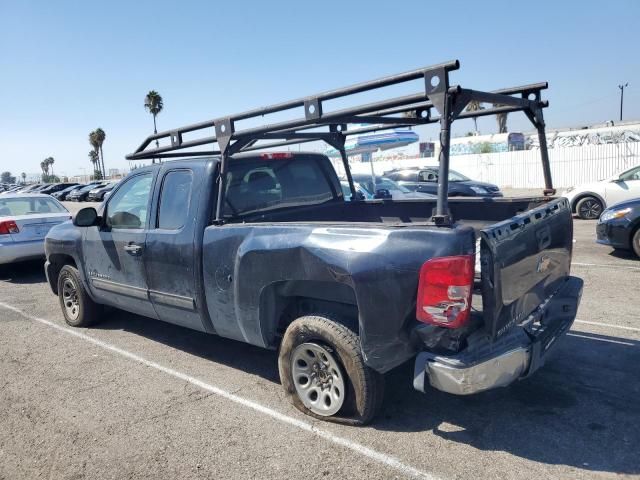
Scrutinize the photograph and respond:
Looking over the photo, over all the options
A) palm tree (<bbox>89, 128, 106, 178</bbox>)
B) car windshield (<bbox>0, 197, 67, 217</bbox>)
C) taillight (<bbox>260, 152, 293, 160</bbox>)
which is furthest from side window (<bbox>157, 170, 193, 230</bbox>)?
palm tree (<bbox>89, 128, 106, 178</bbox>)

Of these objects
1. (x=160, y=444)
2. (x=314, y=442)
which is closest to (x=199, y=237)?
(x=160, y=444)

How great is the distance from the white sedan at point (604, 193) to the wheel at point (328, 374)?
11267 millimetres

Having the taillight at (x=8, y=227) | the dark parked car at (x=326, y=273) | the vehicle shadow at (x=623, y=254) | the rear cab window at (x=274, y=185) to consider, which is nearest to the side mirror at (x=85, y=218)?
the dark parked car at (x=326, y=273)

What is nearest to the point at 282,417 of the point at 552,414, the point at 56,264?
the point at 552,414

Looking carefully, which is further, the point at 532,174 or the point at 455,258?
the point at 532,174

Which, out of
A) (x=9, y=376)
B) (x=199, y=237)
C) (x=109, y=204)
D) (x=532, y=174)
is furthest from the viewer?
(x=532, y=174)

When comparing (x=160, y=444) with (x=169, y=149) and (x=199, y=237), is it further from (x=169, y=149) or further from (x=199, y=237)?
(x=169, y=149)

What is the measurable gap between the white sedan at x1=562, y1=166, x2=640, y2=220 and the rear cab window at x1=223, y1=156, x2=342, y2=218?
31.9 feet

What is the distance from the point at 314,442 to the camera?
337 cm

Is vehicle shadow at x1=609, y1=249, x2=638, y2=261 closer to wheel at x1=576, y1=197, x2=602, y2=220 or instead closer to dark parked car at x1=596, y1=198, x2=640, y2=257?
dark parked car at x1=596, y1=198, x2=640, y2=257

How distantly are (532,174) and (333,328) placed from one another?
28.5 metres

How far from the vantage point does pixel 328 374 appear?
3602mm

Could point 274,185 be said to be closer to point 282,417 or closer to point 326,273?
point 326,273

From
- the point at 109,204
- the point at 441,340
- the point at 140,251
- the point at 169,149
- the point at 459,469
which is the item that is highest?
the point at 169,149
